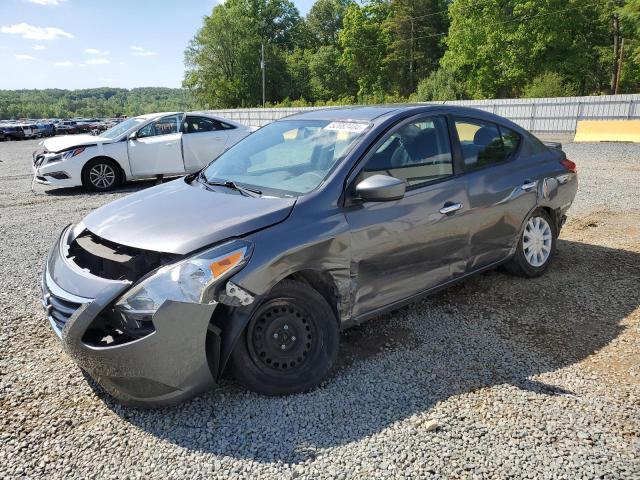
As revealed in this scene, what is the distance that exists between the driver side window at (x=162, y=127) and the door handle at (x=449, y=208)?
8.18 meters

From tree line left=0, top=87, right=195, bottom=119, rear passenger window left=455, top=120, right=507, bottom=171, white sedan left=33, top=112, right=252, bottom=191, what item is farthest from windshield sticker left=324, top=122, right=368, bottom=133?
tree line left=0, top=87, right=195, bottom=119

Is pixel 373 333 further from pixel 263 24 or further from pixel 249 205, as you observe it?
pixel 263 24

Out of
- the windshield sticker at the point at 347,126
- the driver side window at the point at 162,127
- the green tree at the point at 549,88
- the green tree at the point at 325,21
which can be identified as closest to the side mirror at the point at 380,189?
the windshield sticker at the point at 347,126

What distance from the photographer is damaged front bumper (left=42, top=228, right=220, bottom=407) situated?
2.47 m

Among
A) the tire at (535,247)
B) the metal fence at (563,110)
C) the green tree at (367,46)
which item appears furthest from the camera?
the green tree at (367,46)

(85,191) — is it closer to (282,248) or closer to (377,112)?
(377,112)

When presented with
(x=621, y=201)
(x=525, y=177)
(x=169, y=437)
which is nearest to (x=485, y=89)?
(x=621, y=201)

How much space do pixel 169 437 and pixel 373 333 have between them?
1667mm

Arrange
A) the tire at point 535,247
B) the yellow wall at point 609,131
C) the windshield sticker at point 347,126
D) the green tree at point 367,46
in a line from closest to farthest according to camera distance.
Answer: the windshield sticker at point 347,126
the tire at point 535,247
the yellow wall at point 609,131
the green tree at point 367,46

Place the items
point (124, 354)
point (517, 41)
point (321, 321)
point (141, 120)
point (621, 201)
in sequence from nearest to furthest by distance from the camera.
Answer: point (124, 354), point (321, 321), point (621, 201), point (141, 120), point (517, 41)

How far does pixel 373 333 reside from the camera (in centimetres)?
371

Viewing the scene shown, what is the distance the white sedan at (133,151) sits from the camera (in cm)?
973

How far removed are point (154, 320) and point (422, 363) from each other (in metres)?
1.76

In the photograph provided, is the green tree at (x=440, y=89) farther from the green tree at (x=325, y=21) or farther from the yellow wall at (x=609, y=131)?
the green tree at (x=325, y=21)
